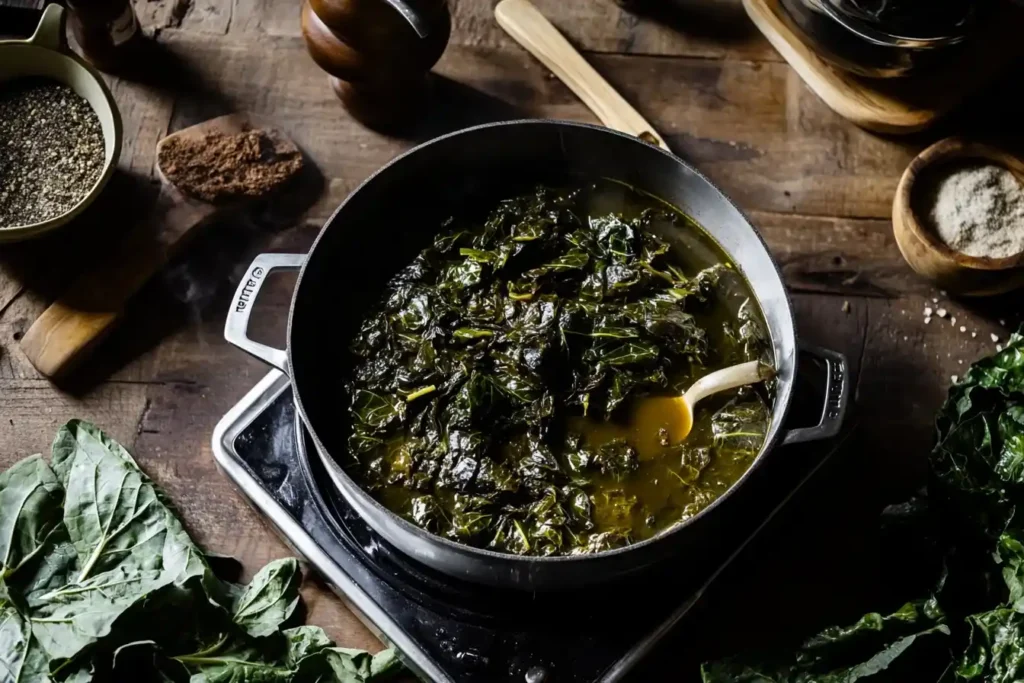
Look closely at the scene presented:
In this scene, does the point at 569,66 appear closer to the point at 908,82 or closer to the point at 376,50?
the point at 376,50

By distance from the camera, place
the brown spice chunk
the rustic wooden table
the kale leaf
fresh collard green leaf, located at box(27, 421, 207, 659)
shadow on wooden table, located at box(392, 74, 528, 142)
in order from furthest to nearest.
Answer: shadow on wooden table, located at box(392, 74, 528, 142) < the brown spice chunk < the rustic wooden table < fresh collard green leaf, located at box(27, 421, 207, 659) < the kale leaf

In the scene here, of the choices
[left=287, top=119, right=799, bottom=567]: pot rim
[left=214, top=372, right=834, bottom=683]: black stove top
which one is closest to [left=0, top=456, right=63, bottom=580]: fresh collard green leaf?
[left=214, top=372, right=834, bottom=683]: black stove top

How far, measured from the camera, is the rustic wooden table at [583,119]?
2236 mm

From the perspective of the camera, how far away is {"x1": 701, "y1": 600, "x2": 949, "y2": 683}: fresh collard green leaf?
1.96 metres

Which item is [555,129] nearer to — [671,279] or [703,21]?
[671,279]

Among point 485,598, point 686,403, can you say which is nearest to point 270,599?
point 485,598

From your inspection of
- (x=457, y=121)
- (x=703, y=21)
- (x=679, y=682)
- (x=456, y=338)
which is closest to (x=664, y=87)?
(x=703, y=21)

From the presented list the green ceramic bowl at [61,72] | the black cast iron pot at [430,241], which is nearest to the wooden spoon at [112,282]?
the green ceramic bowl at [61,72]

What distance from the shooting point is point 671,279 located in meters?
2.17

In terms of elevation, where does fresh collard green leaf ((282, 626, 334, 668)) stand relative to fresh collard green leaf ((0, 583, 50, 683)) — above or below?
below

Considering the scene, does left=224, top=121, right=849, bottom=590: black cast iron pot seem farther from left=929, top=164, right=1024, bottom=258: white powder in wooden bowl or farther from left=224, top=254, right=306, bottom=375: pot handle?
left=929, top=164, right=1024, bottom=258: white powder in wooden bowl

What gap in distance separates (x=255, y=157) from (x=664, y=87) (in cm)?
108

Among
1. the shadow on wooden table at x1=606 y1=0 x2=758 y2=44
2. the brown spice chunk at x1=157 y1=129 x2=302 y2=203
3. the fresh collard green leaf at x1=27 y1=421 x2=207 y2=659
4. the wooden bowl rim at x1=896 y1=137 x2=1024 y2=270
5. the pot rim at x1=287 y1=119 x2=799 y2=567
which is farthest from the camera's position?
the shadow on wooden table at x1=606 y1=0 x2=758 y2=44

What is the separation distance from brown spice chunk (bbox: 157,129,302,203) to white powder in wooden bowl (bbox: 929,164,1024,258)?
1.58 metres
